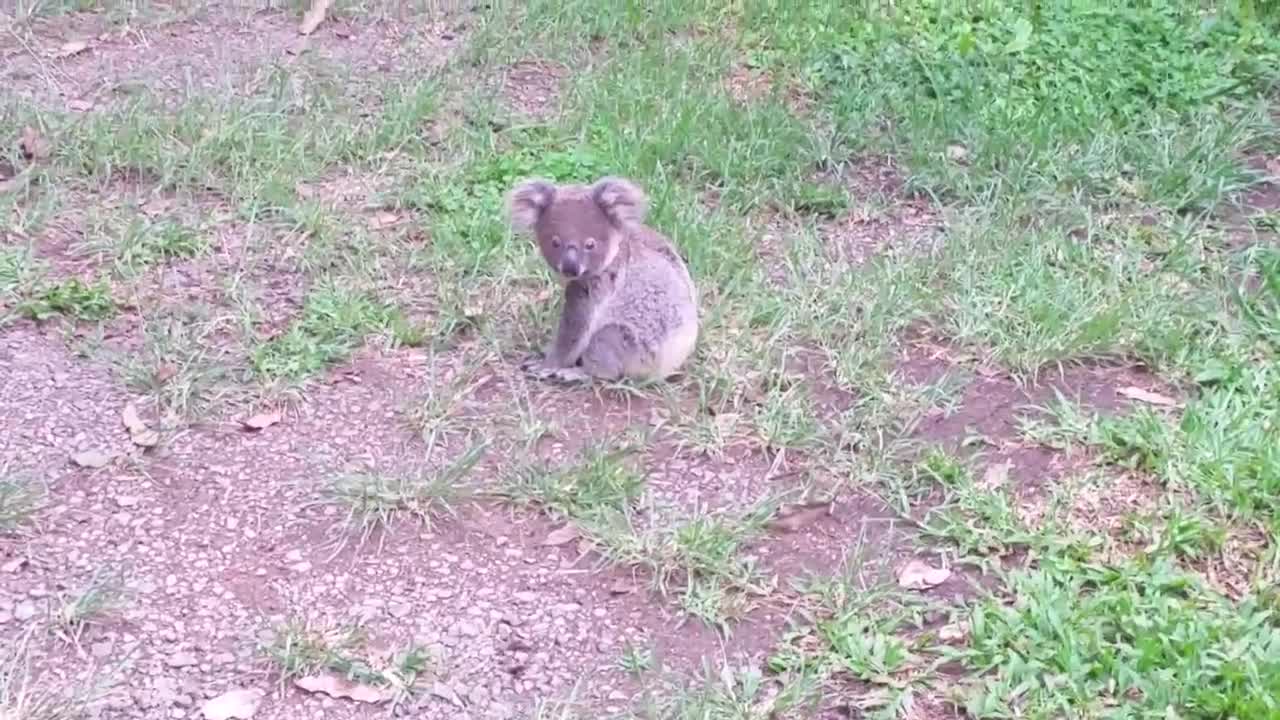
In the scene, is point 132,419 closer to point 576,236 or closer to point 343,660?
point 343,660

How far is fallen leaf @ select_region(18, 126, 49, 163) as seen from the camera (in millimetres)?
5910

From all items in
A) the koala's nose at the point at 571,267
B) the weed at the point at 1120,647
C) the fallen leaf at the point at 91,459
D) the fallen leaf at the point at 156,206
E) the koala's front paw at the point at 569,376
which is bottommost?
the fallen leaf at the point at 91,459

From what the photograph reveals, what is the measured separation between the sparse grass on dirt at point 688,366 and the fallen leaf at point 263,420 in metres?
0.04

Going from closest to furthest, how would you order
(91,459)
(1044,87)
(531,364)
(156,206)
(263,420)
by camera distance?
(91,459) → (263,420) → (531,364) → (156,206) → (1044,87)

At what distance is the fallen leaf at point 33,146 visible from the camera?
5910 mm

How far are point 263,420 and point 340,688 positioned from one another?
1272mm

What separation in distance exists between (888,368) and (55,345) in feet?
9.16

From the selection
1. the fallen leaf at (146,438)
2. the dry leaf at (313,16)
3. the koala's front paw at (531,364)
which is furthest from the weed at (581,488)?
the dry leaf at (313,16)

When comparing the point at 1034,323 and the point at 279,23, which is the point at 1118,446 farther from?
the point at 279,23

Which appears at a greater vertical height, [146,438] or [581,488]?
[581,488]

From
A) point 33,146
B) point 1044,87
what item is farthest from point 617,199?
point 1044,87

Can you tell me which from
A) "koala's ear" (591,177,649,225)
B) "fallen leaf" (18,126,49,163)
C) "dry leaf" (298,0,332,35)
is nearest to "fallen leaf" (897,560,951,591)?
"koala's ear" (591,177,649,225)

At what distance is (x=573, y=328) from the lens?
15.6ft

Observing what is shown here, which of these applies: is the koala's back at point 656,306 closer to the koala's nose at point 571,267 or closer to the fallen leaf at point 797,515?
the koala's nose at point 571,267
